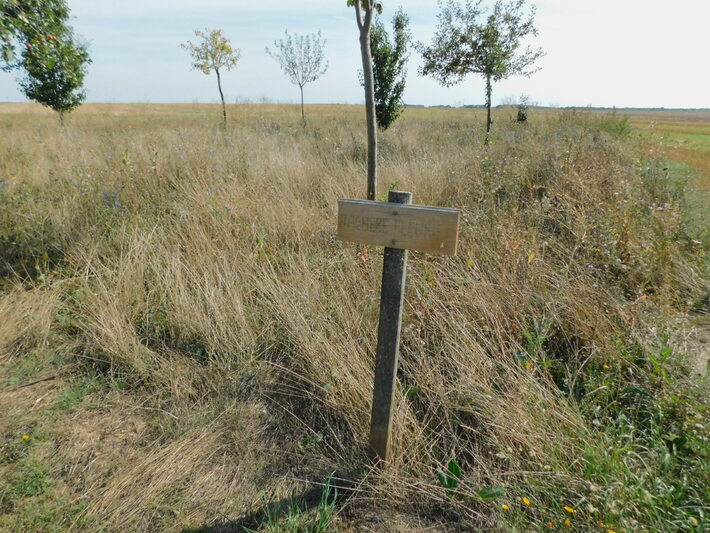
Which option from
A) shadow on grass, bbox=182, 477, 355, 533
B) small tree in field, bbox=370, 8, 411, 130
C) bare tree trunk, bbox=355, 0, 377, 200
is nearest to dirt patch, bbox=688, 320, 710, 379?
shadow on grass, bbox=182, 477, 355, 533

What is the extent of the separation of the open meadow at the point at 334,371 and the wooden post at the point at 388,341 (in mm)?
161

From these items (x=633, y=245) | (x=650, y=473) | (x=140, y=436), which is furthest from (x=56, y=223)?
(x=633, y=245)

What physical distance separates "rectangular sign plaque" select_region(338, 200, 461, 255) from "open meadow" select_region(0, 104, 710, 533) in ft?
3.07

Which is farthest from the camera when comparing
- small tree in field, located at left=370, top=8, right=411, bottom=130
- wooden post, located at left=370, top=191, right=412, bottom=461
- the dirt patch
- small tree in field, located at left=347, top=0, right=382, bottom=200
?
small tree in field, located at left=370, top=8, right=411, bottom=130

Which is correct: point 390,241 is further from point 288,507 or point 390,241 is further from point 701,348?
point 701,348

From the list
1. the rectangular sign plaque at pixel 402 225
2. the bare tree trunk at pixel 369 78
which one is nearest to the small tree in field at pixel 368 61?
the bare tree trunk at pixel 369 78

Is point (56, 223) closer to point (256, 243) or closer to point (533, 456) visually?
point (256, 243)

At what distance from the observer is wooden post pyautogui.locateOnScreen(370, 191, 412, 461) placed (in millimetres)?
1763

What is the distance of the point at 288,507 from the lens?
6.04 feet

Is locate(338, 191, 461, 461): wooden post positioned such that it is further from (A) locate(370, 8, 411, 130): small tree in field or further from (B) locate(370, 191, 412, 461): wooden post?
(A) locate(370, 8, 411, 130): small tree in field

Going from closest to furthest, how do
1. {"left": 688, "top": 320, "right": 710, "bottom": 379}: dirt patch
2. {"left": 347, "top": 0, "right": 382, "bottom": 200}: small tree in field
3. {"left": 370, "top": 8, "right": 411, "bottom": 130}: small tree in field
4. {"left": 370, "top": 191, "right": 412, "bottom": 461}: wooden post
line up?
{"left": 370, "top": 191, "right": 412, "bottom": 461}: wooden post < {"left": 688, "top": 320, "right": 710, "bottom": 379}: dirt patch < {"left": 347, "top": 0, "right": 382, "bottom": 200}: small tree in field < {"left": 370, "top": 8, "right": 411, "bottom": 130}: small tree in field

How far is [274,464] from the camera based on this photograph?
6.80ft

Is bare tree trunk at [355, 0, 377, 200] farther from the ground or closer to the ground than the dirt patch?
farther from the ground

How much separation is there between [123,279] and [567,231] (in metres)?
4.09
